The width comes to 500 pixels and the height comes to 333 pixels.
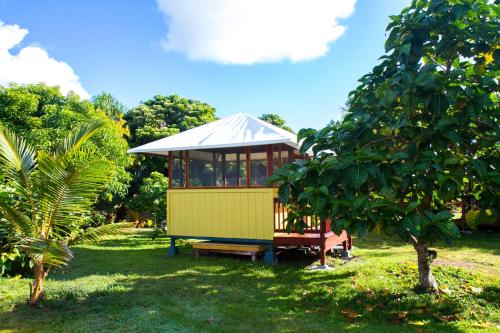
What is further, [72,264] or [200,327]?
[72,264]

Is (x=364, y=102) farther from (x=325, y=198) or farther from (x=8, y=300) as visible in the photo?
(x=8, y=300)

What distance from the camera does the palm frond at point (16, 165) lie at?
4344mm

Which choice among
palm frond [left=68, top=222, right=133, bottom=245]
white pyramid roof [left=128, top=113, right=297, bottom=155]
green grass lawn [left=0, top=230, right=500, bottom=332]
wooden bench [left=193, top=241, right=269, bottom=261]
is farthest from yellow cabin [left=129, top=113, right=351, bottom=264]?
palm frond [left=68, top=222, right=133, bottom=245]

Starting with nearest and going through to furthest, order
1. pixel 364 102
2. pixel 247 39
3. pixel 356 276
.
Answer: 1. pixel 364 102
2. pixel 356 276
3. pixel 247 39

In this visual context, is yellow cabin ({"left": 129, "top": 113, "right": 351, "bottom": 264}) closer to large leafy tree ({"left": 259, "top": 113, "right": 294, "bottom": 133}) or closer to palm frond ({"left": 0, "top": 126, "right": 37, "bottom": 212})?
palm frond ({"left": 0, "top": 126, "right": 37, "bottom": 212})

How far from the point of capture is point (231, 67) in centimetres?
1406

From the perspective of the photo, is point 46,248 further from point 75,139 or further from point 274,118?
point 274,118

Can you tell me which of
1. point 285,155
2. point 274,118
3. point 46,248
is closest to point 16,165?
Answer: point 46,248

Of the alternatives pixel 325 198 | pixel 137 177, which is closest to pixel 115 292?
pixel 325 198

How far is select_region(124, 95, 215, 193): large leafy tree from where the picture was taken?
61.0ft

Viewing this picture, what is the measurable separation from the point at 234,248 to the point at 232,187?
131 cm

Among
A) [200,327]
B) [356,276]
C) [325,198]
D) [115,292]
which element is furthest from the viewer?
[356,276]

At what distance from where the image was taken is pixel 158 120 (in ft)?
67.5

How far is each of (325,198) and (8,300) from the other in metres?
4.17
